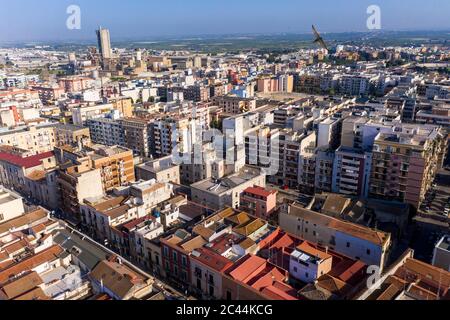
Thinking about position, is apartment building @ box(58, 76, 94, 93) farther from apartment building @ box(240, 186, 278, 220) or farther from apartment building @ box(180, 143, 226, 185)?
apartment building @ box(240, 186, 278, 220)

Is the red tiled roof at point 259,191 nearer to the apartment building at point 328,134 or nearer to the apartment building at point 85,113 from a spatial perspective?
the apartment building at point 328,134

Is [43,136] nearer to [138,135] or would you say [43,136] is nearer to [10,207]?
[138,135]

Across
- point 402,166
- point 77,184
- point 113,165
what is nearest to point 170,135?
point 113,165

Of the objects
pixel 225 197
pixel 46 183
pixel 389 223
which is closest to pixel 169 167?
pixel 225 197

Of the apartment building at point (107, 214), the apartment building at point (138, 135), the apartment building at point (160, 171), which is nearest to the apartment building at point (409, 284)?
the apartment building at point (107, 214)
